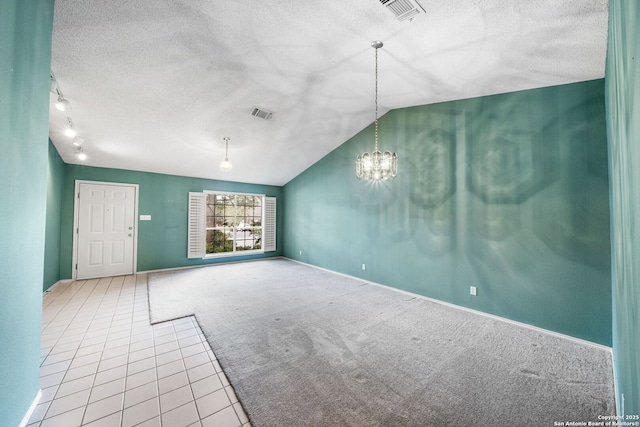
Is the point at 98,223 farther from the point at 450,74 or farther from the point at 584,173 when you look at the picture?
the point at 584,173

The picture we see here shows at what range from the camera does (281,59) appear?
2779 mm

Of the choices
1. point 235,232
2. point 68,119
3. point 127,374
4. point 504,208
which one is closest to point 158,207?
point 235,232

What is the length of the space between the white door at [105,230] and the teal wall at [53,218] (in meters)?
0.32

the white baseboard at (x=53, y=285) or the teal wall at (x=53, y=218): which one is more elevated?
the teal wall at (x=53, y=218)

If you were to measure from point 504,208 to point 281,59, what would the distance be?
11.3ft

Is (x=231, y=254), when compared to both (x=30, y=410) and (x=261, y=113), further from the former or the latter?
(x=30, y=410)

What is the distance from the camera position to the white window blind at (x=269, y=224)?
7.52 m

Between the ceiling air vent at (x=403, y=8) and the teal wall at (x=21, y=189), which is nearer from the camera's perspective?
the teal wall at (x=21, y=189)

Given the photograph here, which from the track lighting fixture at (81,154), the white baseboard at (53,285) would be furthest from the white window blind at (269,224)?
the white baseboard at (53,285)

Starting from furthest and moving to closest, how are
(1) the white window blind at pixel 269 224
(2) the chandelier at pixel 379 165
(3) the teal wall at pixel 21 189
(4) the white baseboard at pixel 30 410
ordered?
1. (1) the white window blind at pixel 269 224
2. (2) the chandelier at pixel 379 165
3. (4) the white baseboard at pixel 30 410
4. (3) the teal wall at pixel 21 189

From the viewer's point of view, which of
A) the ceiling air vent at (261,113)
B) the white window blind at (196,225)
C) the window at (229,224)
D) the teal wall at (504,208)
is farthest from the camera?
the window at (229,224)

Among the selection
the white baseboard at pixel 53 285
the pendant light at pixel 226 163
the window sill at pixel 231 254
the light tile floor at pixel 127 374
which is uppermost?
the pendant light at pixel 226 163

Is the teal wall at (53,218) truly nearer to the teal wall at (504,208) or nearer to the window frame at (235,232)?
the window frame at (235,232)

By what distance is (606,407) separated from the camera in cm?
174
